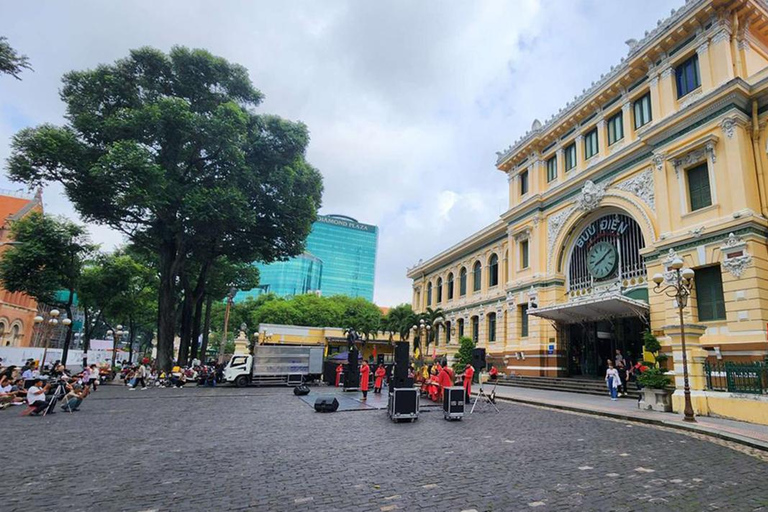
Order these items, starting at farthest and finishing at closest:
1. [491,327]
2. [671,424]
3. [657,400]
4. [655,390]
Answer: [491,327], [655,390], [657,400], [671,424]

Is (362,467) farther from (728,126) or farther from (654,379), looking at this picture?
(728,126)

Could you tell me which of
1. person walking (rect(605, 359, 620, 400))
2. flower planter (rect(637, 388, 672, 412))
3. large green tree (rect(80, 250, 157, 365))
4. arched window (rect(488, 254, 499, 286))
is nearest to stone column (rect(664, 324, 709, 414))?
flower planter (rect(637, 388, 672, 412))

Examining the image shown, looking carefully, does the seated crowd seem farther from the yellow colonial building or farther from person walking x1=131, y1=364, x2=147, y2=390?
the yellow colonial building

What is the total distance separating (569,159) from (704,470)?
887 inches

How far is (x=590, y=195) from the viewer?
2266 centimetres

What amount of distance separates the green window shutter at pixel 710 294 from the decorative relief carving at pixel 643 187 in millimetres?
4000

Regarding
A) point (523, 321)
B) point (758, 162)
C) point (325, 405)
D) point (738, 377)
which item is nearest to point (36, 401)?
point (325, 405)

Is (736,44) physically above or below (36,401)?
above

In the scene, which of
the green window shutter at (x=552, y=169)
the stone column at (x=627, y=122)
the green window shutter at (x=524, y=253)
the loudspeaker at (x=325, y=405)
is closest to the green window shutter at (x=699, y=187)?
the stone column at (x=627, y=122)

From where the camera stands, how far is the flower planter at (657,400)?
1356cm

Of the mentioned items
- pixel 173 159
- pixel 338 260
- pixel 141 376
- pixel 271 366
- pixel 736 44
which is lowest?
pixel 141 376

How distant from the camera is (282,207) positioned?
2758 cm

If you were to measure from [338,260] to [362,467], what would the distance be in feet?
422

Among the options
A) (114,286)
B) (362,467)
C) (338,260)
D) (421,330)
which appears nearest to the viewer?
(362,467)
